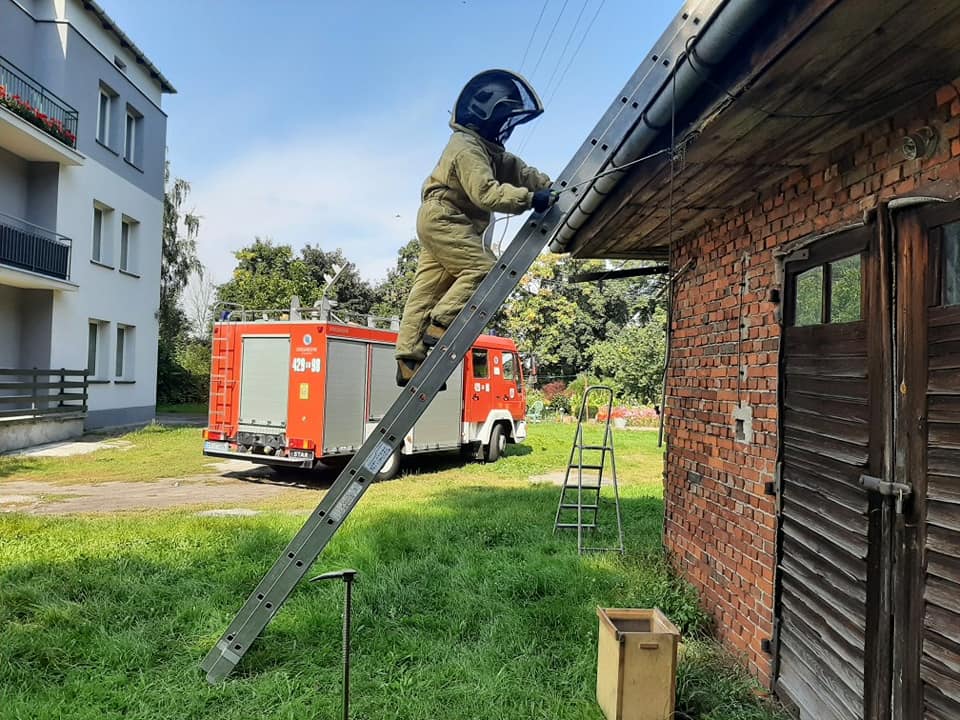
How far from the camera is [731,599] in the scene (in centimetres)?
425

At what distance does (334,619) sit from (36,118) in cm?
1427

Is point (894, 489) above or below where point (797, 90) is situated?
below

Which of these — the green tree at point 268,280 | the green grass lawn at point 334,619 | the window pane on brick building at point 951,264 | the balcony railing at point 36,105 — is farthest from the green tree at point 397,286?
the window pane on brick building at point 951,264

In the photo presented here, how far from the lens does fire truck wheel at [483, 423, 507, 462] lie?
547 inches

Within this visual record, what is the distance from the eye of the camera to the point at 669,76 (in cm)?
259

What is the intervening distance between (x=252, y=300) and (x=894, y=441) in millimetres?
28455

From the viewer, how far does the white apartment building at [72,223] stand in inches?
548

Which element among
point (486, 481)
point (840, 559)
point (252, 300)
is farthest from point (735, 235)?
point (252, 300)

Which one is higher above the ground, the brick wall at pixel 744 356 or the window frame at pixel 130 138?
the window frame at pixel 130 138

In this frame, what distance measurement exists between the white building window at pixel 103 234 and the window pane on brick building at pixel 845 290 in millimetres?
17914

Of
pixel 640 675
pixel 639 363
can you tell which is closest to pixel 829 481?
pixel 640 675

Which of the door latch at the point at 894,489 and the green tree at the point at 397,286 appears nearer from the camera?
the door latch at the point at 894,489

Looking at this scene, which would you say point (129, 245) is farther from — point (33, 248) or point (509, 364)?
point (509, 364)

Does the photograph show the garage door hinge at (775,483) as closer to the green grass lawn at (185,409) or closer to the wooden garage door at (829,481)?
the wooden garage door at (829,481)
